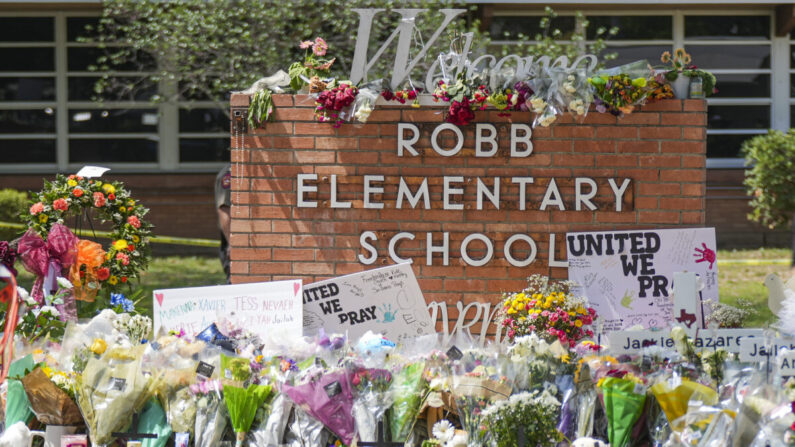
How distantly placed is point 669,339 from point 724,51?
11.1 metres

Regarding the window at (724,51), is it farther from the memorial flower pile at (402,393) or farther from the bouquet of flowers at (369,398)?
the bouquet of flowers at (369,398)

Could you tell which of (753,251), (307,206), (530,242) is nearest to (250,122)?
(307,206)

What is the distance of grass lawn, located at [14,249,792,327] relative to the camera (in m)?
9.37

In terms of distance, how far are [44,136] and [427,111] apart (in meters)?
10.4

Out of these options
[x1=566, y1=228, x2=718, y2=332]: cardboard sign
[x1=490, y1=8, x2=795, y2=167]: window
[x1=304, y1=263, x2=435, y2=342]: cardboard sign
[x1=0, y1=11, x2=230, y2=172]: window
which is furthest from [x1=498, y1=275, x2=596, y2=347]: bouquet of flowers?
[x1=0, y1=11, x2=230, y2=172]: window

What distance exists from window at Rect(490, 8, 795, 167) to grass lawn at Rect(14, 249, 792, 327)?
1899 mm

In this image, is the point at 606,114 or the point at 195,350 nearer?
the point at 195,350

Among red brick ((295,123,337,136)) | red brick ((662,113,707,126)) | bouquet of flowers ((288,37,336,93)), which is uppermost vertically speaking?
bouquet of flowers ((288,37,336,93))

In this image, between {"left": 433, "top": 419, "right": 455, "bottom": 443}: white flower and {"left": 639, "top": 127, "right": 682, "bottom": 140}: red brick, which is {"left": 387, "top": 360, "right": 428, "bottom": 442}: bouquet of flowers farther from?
{"left": 639, "top": 127, "right": 682, "bottom": 140}: red brick

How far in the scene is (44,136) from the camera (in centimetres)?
1341

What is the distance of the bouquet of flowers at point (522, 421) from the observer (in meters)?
2.84

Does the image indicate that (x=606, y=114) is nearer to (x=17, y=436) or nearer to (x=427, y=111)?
(x=427, y=111)

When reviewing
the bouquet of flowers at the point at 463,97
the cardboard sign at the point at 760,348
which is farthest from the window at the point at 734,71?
the cardboard sign at the point at 760,348

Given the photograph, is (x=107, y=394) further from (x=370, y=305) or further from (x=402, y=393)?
(x=370, y=305)
